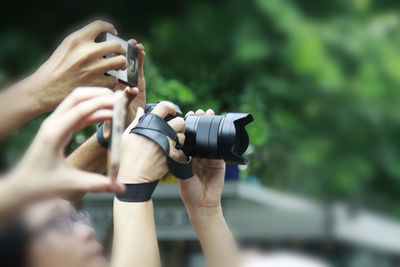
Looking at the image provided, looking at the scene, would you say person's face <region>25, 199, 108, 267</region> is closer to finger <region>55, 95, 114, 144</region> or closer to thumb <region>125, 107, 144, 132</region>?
finger <region>55, 95, 114, 144</region>

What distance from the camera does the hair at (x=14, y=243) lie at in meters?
0.94

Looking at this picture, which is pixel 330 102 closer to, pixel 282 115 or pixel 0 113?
pixel 282 115

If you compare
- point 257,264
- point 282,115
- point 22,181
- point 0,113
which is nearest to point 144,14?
point 0,113

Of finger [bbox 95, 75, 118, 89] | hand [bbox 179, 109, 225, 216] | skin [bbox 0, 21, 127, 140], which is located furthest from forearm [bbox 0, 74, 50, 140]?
hand [bbox 179, 109, 225, 216]

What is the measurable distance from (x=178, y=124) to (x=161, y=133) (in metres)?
0.12

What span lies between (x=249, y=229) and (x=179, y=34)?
3938 millimetres

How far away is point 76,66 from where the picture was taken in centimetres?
136

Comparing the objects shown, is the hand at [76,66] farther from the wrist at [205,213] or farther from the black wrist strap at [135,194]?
the wrist at [205,213]

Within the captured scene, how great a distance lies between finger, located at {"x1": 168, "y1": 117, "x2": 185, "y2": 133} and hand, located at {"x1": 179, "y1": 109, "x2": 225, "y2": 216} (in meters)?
0.14

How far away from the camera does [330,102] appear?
4559mm

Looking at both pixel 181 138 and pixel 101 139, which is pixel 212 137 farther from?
pixel 101 139

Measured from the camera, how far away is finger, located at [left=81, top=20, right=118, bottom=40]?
4.55 feet

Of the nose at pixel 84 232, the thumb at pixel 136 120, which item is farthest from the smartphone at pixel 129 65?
the nose at pixel 84 232

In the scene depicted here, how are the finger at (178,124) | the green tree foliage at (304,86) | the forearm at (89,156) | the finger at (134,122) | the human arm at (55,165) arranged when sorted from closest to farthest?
the human arm at (55,165)
the finger at (134,122)
the finger at (178,124)
the forearm at (89,156)
the green tree foliage at (304,86)
